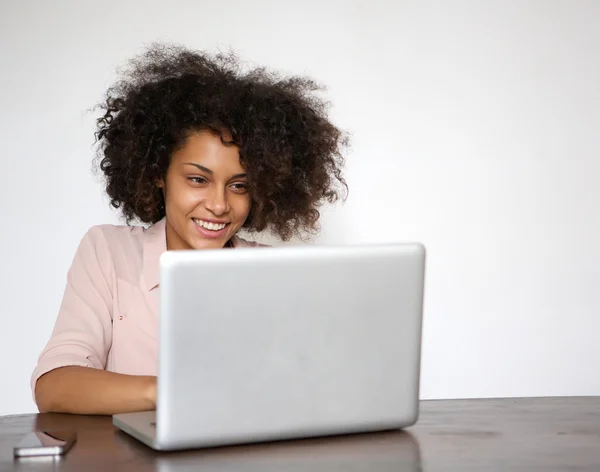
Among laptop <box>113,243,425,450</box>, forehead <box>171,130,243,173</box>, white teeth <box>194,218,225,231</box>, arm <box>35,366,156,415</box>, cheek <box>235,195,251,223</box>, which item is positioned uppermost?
forehead <box>171,130,243,173</box>

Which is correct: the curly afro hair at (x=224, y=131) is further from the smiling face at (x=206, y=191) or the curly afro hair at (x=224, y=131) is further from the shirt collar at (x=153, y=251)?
the shirt collar at (x=153, y=251)

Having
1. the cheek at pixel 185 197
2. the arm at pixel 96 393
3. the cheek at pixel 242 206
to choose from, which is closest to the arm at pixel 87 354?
the arm at pixel 96 393

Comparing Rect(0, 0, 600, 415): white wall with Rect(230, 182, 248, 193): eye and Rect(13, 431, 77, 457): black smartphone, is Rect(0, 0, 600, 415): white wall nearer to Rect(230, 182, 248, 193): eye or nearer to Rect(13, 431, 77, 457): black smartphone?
Rect(230, 182, 248, 193): eye

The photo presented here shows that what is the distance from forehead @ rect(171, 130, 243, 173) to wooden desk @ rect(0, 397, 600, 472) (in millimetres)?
813

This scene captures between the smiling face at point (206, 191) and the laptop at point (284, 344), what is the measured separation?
877 mm

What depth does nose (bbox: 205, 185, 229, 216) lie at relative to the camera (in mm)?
2121

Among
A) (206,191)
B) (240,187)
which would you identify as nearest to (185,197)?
(206,191)

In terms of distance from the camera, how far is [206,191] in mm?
2150

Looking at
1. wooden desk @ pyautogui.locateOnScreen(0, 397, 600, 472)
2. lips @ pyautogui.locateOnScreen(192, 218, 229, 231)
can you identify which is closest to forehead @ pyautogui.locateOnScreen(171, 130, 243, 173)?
lips @ pyautogui.locateOnScreen(192, 218, 229, 231)

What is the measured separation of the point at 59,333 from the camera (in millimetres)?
1941

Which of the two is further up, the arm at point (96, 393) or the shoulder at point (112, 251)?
the shoulder at point (112, 251)

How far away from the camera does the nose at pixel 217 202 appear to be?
6.96 feet

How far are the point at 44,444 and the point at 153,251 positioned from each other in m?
1.00

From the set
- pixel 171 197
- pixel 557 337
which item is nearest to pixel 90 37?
pixel 171 197
